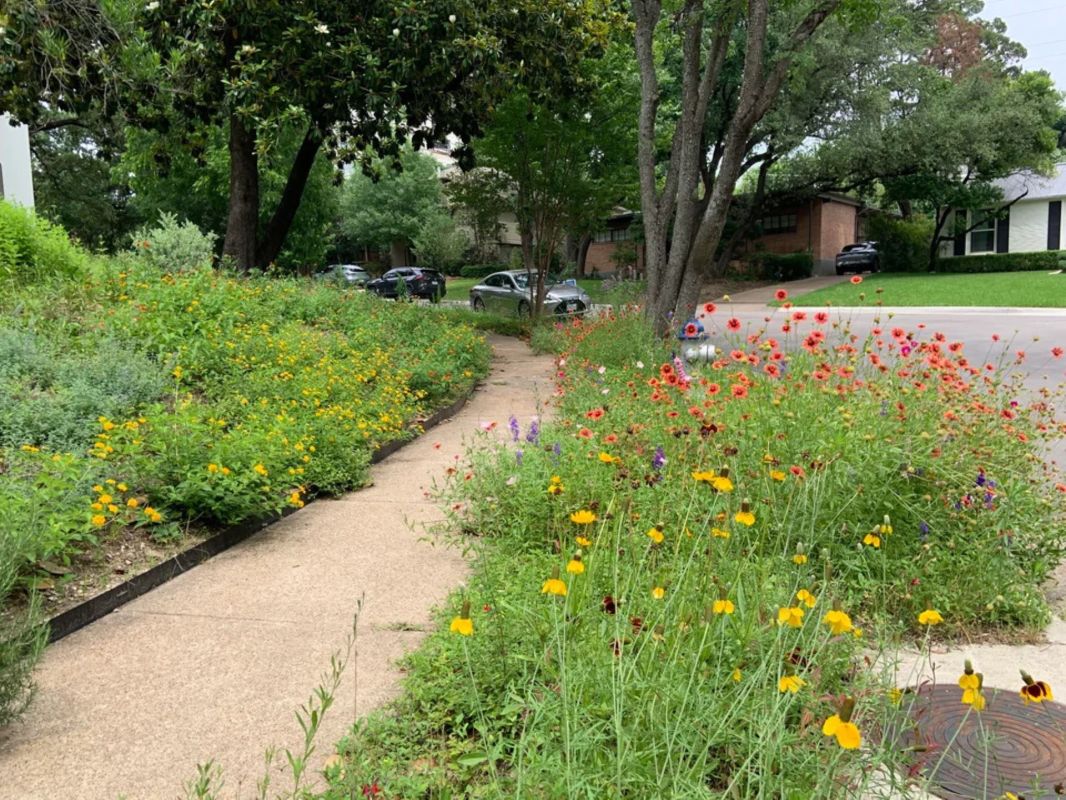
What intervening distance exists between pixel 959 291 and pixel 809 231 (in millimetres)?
14466

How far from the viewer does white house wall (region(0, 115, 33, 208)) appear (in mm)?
17562

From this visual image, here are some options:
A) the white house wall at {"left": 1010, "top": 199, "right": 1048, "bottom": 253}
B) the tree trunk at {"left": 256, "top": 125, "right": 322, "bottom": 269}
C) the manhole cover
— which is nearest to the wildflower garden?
the manhole cover

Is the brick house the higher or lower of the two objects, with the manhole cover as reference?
higher

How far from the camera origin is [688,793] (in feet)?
6.28

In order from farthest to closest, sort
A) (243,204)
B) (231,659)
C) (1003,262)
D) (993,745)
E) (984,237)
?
1. (984,237)
2. (1003,262)
3. (243,204)
4. (231,659)
5. (993,745)

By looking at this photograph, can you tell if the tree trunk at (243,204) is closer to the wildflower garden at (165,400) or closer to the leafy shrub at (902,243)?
the wildflower garden at (165,400)

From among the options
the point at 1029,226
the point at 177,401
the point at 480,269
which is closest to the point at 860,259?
the point at 1029,226

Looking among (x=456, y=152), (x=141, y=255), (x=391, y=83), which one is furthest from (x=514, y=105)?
(x=141, y=255)

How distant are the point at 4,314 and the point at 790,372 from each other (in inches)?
270

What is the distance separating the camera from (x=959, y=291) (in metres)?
26.8

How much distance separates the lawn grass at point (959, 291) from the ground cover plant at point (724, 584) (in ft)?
51.6

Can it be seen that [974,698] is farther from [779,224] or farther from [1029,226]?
[1029,226]

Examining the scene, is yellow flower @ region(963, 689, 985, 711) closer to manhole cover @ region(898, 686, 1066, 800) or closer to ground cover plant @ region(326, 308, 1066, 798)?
ground cover plant @ region(326, 308, 1066, 798)

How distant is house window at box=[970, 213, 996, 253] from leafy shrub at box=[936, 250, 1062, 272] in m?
3.72
